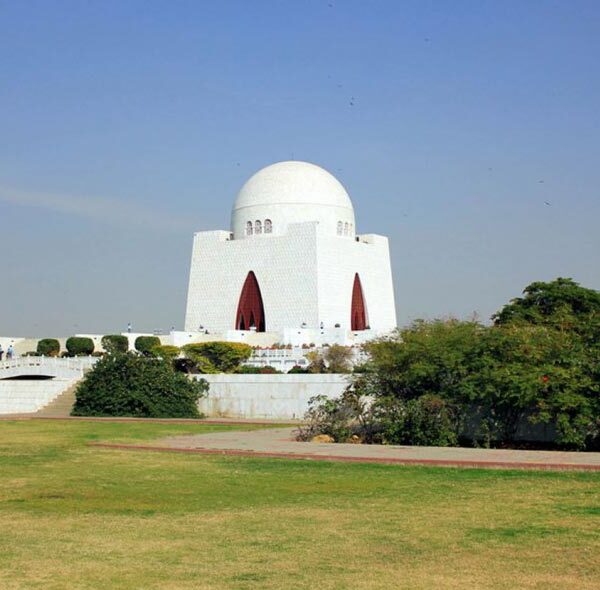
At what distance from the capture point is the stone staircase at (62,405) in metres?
25.2

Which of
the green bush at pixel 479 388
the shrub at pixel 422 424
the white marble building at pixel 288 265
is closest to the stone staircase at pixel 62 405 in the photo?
the green bush at pixel 479 388

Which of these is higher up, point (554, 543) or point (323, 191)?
point (323, 191)

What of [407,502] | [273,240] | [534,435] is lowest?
[407,502]

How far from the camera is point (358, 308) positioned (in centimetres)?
4272

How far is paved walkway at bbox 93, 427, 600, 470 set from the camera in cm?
1144

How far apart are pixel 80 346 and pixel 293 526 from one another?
31286 mm

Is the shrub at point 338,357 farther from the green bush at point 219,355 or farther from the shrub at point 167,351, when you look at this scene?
the shrub at point 167,351

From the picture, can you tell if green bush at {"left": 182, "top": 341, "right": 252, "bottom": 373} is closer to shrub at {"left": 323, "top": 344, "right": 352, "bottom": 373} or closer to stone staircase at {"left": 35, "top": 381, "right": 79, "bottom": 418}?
shrub at {"left": 323, "top": 344, "right": 352, "bottom": 373}

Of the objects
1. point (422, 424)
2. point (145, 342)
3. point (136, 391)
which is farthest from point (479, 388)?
point (145, 342)

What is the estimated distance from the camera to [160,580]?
234 inches

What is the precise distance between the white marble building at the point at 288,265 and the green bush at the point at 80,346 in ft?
13.0

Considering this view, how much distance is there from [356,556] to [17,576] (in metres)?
2.16

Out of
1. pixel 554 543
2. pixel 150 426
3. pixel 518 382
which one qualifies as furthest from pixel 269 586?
pixel 150 426

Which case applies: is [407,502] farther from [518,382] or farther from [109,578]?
[518,382]
